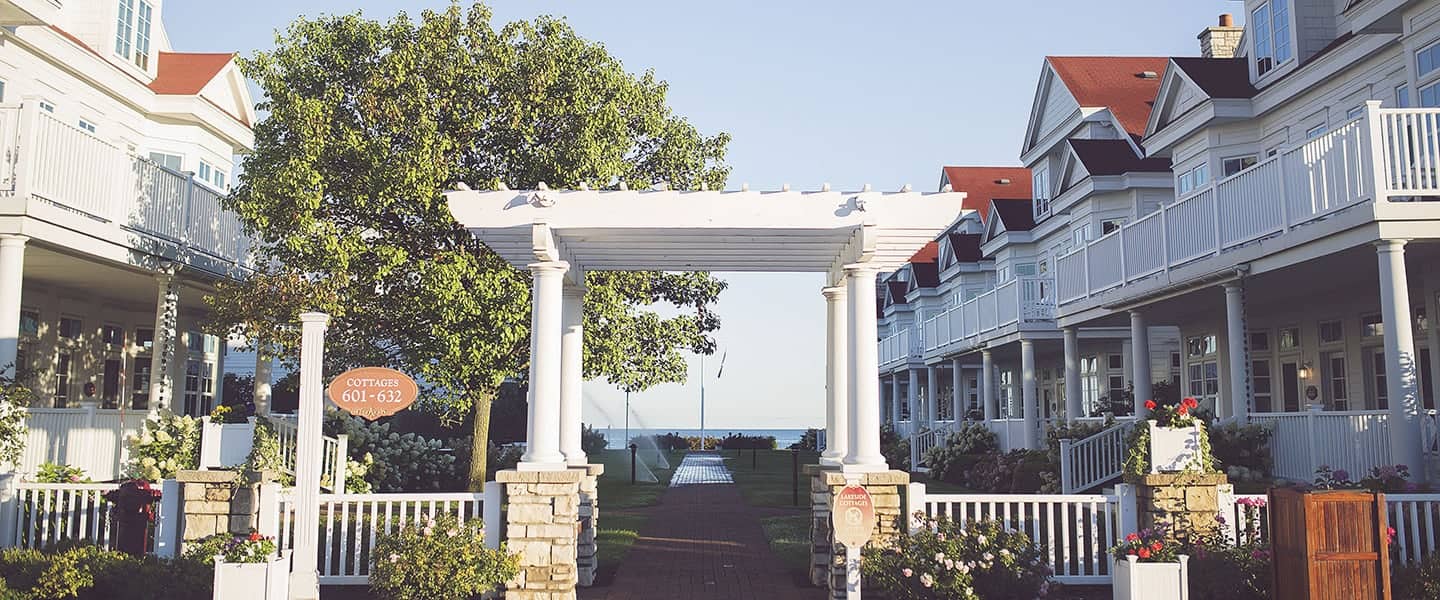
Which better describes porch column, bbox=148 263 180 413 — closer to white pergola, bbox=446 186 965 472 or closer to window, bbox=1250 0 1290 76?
white pergola, bbox=446 186 965 472

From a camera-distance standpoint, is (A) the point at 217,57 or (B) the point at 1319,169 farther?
(A) the point at 217,57

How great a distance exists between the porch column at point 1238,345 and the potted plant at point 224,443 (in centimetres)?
1189

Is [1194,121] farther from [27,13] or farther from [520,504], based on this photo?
[27,13]

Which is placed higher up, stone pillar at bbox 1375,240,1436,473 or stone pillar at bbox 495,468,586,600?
stone pillar at bbox 1375,240,1436,473

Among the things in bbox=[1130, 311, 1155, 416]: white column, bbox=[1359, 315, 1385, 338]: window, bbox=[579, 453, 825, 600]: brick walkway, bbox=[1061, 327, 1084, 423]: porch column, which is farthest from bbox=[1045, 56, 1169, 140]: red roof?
bbox=[579, 453, 825, 600]: brick walkway

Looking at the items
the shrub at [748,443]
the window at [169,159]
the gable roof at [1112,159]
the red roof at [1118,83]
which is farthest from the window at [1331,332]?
the shrub at [748,443]

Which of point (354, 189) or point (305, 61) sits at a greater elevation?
→ point (305, 61)

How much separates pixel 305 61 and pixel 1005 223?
814 inches

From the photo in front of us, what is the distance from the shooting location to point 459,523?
31.4ft

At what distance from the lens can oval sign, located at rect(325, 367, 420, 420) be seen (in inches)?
396

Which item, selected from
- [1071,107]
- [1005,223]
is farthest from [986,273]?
[1071,107]

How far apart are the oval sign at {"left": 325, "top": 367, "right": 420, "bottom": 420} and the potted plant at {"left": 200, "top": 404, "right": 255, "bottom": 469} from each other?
98cm

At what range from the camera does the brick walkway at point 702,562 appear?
1061 centimetres

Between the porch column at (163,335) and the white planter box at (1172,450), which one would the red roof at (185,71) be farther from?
the white planter box at (1172,450)
